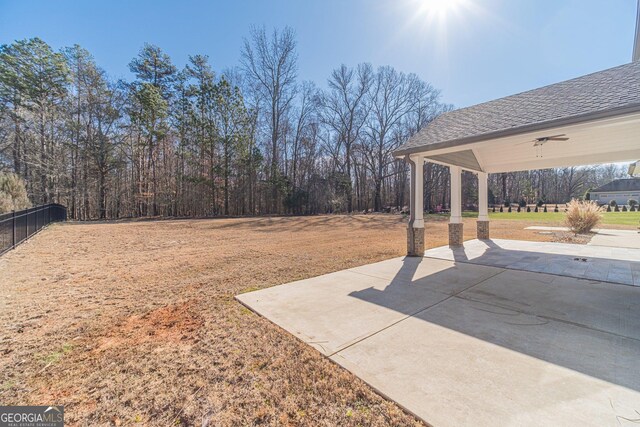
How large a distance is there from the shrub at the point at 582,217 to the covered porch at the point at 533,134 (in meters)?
3.50

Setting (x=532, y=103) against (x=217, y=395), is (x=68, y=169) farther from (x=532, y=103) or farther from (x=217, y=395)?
(x=532, y=103)

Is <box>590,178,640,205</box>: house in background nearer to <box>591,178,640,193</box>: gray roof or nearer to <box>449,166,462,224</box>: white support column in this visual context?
<box>591,178,640,193</box>: gray roof

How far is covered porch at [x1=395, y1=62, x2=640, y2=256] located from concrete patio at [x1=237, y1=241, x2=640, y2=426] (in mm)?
2694

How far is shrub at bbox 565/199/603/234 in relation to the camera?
34.0 ft

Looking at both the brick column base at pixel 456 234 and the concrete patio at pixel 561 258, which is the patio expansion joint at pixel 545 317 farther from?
the brick column base at pixel 456 234

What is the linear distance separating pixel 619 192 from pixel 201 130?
5602cm

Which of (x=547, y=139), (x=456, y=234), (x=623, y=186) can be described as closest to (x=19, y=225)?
(x=456, y=234)

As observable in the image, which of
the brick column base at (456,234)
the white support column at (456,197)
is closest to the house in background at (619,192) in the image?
the white support column at (456,197)

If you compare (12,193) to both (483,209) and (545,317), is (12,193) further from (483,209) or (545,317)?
(483,209)

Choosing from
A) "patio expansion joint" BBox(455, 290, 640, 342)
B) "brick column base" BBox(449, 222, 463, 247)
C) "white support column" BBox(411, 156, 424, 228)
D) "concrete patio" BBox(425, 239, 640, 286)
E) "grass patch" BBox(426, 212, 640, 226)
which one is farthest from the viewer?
"grass patch" BBox(426, 212, 640, 226)

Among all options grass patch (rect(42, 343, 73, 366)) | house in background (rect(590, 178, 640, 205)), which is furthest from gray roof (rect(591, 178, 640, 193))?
grass patch (rect(42, 343, 73, 366))

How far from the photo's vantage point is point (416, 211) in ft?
22.2

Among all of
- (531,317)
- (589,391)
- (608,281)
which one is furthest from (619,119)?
(589,391)

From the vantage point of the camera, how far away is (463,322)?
2896 mm
